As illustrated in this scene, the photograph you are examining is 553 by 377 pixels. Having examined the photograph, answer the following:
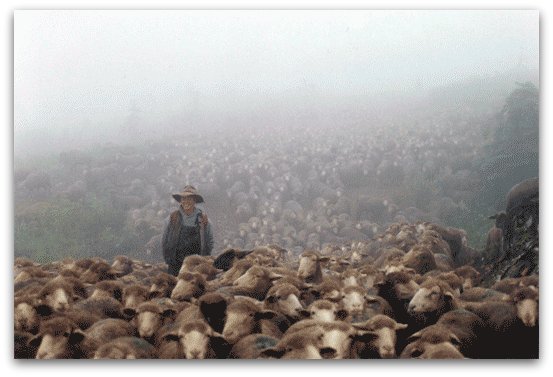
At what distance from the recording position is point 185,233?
551 centimetres

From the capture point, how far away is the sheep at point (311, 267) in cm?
498

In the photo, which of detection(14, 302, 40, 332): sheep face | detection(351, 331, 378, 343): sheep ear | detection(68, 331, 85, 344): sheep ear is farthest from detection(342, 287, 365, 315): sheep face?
detection(14, 302, 40, 332): sheep face

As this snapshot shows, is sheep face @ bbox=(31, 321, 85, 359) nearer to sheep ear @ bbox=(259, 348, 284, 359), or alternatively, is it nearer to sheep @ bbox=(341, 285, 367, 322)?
sheep ear @ bbox=(259, 348, 284, 359)

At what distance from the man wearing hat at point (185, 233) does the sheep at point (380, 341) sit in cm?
172

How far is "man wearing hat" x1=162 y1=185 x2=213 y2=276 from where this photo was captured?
5.45 m

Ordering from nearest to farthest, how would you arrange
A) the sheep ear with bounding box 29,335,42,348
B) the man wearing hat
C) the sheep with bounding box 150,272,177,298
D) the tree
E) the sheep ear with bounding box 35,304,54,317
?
the sheep ear with bounding box 29,335,42,348, the sheep ear with bounding box 35,304,54,317, the sheep with bounding box 150,272,177,298, the tree, the man wearing hat

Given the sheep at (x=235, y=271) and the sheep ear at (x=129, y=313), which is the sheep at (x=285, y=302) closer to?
the sheep at (x=235, y=271)

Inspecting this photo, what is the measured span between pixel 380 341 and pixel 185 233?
2057 millimetres

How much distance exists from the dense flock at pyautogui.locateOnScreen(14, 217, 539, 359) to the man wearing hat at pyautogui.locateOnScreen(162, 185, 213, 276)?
0.19m

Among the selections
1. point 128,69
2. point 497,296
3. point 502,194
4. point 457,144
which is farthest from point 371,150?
point 128,69

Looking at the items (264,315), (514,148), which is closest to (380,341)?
(264,315)

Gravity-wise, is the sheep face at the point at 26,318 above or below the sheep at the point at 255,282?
below

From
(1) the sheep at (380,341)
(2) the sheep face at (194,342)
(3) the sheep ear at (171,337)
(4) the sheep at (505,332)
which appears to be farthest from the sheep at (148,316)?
(4) the sheep at (505,332)

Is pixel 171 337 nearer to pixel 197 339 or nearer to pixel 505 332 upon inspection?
pixel 197 339
